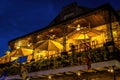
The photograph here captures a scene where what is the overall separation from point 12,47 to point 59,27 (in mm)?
7939

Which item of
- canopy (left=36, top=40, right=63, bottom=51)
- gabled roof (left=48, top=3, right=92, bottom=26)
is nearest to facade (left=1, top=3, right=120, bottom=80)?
canopy (left=36, top=40, right=63, bottom=51)

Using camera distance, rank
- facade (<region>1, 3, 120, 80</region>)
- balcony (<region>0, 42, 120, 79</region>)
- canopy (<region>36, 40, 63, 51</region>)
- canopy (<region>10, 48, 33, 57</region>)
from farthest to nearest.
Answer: canopy (<region>10, 48, 33, 57</region>), canopy (<region>36, 40, 63, 51</region>), facade (<region>1, 3, 120, 80</region>), balcony (<region>0, 42, 120, 79</region>)

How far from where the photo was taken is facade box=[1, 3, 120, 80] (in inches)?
527

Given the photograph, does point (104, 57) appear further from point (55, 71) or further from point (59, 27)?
point (59, 27)

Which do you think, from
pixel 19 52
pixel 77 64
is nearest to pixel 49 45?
pixel 77 64

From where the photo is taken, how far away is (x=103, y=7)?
15.7m

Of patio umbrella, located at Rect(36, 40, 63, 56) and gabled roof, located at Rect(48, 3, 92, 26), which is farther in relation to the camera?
gabled roof, located at Rect(48, 3, 92, 26)

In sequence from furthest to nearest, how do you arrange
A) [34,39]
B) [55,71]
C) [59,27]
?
[34,39] < [59,27] < [55,71]

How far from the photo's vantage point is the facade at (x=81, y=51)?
13.4 metres

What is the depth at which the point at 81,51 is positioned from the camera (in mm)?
14539

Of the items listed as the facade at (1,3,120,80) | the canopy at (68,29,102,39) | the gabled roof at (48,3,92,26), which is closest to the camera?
the facade at (1,3,120,80)

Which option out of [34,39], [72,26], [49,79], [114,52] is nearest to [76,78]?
[49,79]

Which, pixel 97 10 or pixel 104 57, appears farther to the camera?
pixel 97 10

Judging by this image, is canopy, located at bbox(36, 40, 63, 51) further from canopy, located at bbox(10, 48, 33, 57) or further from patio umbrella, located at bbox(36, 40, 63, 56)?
canopy, located at bbox(10, 48, 33, 57)
